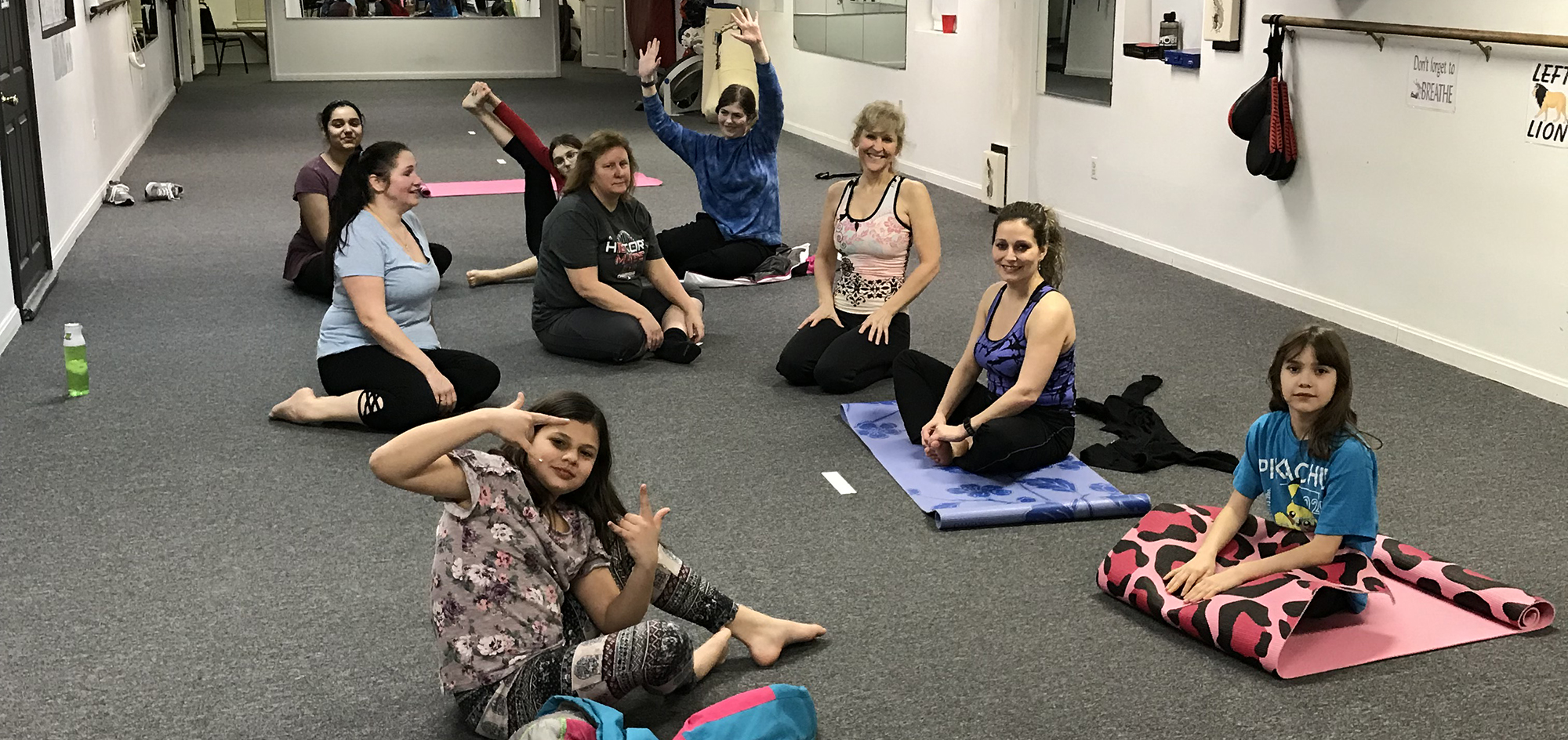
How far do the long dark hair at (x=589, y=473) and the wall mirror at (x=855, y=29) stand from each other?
293 inches

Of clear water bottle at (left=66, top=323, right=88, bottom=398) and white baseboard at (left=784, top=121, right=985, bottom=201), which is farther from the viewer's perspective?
white baseboard at (left=784, top=121, right=985, bottom=201)

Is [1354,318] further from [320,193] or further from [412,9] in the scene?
[412,9]

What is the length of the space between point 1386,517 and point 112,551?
2.98 metres

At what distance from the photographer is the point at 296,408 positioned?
13.6 feet

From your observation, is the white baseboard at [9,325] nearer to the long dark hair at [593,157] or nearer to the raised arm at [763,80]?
the long dark hair at [593,157]

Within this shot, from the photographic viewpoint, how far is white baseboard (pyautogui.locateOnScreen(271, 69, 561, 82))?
53.2 ft

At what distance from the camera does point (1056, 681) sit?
8.72ft

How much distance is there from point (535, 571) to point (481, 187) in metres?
6.82

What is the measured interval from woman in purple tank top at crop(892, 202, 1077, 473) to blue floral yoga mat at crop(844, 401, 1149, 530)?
42mm

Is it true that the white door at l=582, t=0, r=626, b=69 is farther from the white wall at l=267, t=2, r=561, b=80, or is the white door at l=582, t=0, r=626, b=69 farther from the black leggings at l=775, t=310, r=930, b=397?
the black leggings at l=775, t=310, r=930, b=397

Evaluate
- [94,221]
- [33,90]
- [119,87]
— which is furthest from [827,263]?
[119,87]

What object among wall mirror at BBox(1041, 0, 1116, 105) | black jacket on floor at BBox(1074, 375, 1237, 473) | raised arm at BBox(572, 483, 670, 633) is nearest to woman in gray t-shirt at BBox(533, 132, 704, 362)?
black jacket on floor at BBox(1074, 375, 1237, 473)

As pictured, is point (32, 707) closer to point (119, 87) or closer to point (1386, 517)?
point (1386, 517)

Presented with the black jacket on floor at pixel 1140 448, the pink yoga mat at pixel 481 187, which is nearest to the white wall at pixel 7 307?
the pink yoga mat at pixel 481 187
